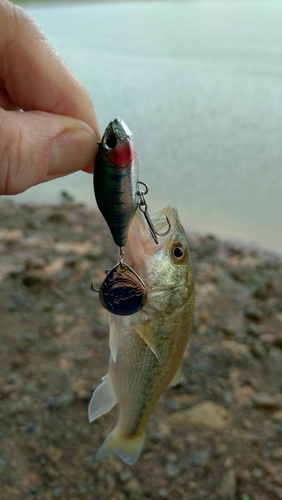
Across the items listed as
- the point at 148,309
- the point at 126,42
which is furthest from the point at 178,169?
the point at 126,42

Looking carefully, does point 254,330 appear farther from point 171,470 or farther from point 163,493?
point 163,493

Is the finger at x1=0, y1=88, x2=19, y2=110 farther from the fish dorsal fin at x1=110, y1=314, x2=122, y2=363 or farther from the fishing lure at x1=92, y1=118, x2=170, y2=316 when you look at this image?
the fish dorsal fin at x1=110, y1=314, x2=122, y2=363

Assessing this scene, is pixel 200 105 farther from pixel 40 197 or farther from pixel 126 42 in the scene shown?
pixel 126 42

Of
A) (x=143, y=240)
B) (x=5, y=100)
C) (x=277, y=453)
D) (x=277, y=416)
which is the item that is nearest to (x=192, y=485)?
(x=277, y=453)

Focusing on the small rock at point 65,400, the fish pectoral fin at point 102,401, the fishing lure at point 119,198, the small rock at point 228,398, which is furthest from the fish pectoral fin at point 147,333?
the small rock at point 228,398

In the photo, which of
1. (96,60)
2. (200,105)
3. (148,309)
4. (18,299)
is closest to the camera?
(148,309)

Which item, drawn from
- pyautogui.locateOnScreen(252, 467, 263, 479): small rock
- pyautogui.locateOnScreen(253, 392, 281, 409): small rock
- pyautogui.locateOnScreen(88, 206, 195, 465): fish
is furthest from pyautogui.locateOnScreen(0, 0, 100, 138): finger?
pyautogui.locateOnScreen(253, 392, 281, 409): small rock

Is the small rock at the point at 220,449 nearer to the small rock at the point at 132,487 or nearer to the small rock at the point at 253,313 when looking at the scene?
Result: the small rock at the point at 132,487
